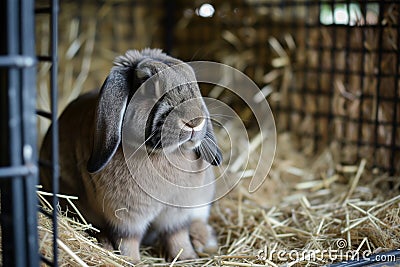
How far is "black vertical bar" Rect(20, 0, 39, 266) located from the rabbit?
549 mm

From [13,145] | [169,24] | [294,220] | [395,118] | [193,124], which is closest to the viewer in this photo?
[13,145]

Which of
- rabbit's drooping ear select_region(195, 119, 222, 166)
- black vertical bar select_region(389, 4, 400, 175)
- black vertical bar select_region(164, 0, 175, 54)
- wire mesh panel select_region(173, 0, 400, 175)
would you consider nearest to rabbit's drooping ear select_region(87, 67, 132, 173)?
rabbit's drooping ear select_region(195, 119, 222, 166)

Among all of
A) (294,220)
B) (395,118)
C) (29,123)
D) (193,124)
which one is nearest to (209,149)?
(193,124)

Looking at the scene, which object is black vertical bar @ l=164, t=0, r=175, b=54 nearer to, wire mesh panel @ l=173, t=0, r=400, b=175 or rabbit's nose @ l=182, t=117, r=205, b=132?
wire mesh panel @ l=173, t=0, r=400, b=175

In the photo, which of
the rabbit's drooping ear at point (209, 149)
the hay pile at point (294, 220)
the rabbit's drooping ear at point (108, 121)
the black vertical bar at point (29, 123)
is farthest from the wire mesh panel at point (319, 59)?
the black vertical bar at point (29, 123)

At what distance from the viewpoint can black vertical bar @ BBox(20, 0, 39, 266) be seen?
5.31 ft

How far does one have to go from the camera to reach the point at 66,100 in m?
4.18

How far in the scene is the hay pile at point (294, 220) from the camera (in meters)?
2.24

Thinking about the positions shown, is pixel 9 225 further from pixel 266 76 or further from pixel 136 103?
pixel 266 76

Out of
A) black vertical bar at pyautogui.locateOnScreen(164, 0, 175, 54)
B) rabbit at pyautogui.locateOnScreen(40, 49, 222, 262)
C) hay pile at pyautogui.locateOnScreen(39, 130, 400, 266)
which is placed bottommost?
hay pile at pyautogui.locateOnScreen(39, 130, 400, 266)

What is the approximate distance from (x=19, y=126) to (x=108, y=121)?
57cm

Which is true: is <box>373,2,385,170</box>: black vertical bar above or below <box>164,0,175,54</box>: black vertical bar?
below

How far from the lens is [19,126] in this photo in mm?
1648

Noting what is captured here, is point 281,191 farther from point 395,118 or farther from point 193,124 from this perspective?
point 193,124
